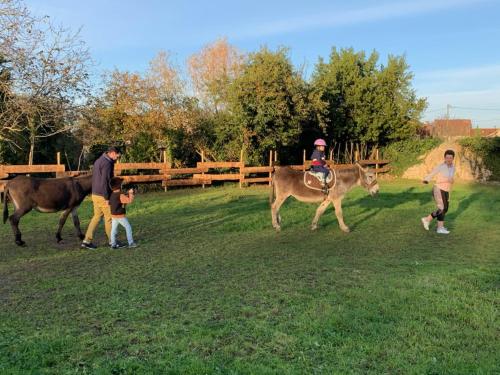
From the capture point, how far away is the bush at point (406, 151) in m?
31.0

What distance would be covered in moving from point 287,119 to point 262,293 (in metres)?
19.2

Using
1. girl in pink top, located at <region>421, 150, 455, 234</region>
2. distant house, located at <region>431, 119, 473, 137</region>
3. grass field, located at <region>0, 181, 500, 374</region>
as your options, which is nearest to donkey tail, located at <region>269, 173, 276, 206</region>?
→ grass field, located at <region>0, 181, 500, 374</region>

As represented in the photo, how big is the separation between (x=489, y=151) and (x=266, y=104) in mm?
14736

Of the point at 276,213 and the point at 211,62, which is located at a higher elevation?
the point at 211,62

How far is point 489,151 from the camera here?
2675 centimetres

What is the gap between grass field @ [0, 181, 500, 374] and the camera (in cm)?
371

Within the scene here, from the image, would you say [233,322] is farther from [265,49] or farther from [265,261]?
[265,49]

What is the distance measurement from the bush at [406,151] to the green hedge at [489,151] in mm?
3465

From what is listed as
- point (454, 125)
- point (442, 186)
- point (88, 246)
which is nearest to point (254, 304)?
point (88, 246)

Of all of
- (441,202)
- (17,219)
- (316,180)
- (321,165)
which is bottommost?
(17,219)

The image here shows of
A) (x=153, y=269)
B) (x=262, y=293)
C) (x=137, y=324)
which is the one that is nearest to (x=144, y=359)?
(x=137, y=324)

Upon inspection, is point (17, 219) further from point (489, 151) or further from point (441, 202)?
point (489, 151)

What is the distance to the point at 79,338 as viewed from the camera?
4.15 metres

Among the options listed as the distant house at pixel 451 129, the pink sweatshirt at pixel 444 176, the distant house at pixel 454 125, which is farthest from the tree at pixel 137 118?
the distant house at pixel 454 125
